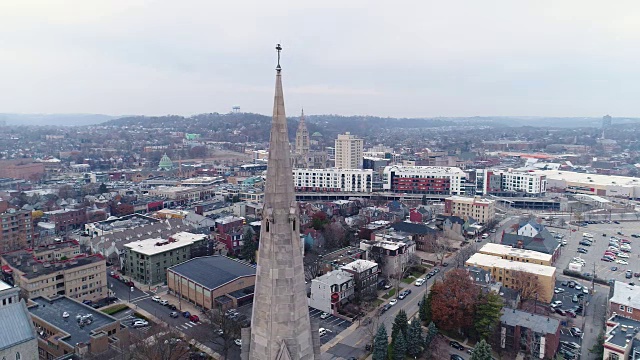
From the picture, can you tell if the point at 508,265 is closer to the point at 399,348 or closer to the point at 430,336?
the point at 430,336

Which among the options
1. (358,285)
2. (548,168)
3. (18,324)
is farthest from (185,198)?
(548,168)

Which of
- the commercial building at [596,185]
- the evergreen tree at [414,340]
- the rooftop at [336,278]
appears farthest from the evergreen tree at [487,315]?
the commercial building at [596,185]

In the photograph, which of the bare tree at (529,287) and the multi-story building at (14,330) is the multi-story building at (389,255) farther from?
the multi-story building at (14,330)

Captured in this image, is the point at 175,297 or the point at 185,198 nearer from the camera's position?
the point at 175,297

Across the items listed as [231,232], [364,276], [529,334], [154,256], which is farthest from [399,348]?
[231,232]

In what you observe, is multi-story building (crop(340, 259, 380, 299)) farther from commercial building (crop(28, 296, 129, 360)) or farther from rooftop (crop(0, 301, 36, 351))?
rooftop (crop(0, 301, 36, 351))

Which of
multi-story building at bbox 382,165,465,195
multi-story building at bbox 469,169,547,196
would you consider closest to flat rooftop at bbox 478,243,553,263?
multi-story building at bbox 382,165,465,195

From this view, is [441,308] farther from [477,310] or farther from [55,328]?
[55,328]
